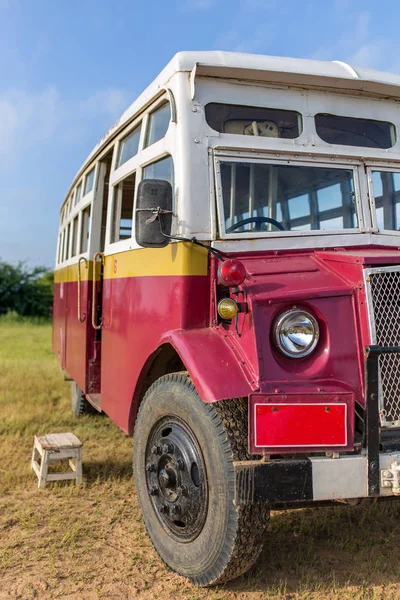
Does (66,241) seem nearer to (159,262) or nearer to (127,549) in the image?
(159,262)

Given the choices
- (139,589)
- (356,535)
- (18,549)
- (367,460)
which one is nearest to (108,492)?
(18,549)

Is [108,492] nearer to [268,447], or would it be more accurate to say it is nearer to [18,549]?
[18,549]

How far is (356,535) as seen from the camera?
391 centimetres

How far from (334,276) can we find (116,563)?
6.81ft

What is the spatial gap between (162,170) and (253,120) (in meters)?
0.66

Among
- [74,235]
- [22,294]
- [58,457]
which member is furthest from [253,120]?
[22,294]

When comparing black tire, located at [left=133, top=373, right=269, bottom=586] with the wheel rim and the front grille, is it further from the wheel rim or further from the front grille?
the front grille

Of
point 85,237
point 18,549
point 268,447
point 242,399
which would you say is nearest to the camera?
point 268,447

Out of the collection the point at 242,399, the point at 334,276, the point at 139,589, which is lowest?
the point at 139,589

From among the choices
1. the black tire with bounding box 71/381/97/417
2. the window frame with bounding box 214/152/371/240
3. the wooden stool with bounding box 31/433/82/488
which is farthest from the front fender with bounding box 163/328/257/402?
the black tire with bounding box 71/381/97/417

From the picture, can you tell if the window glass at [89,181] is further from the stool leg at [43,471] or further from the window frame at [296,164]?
the window frame at [296,164]

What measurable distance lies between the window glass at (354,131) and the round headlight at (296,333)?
4.84 feet

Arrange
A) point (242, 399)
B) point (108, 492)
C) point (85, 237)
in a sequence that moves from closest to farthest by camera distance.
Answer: point (242, 399) → point (108, 492) → point (85, 237)

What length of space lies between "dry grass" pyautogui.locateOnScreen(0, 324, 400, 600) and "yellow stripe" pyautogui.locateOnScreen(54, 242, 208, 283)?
5.61 feet
